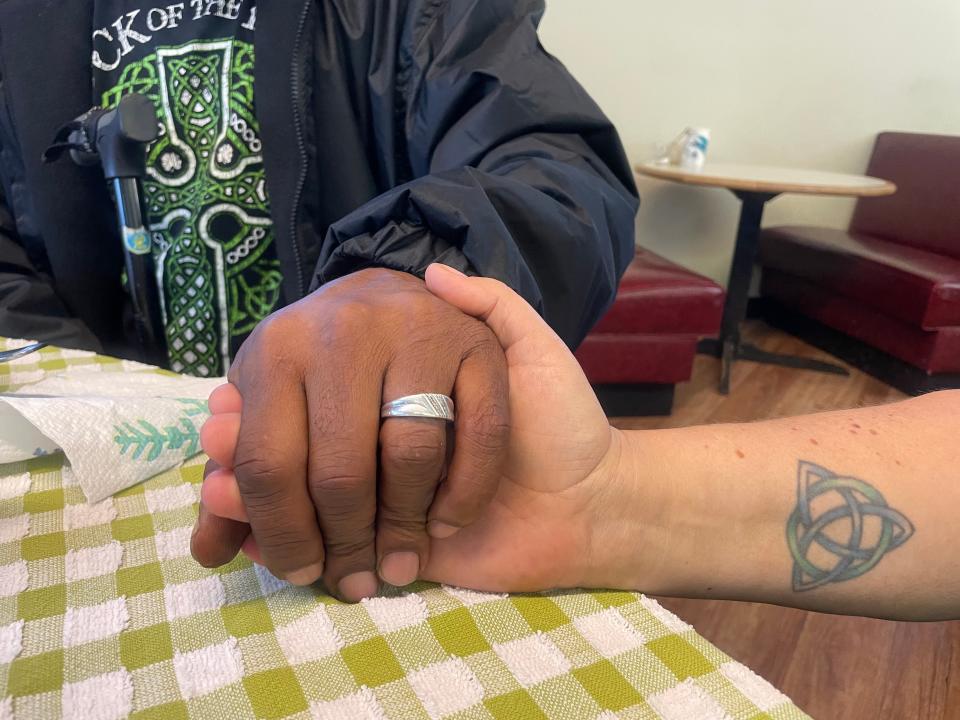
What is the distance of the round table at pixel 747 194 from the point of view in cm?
198

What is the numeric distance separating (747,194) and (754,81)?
2.05 ft

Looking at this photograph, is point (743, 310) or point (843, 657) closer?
point (843, 657)

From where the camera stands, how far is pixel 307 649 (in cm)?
33

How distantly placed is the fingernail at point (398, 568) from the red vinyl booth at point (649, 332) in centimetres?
149

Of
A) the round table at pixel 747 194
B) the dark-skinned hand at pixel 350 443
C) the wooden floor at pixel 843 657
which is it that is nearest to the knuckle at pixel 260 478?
the dark-skinned hand at pixel 350 443

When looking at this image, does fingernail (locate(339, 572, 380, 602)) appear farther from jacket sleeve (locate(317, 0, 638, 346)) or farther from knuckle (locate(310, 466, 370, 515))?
jacket sleeve (locate(317, 0, 638, 346))

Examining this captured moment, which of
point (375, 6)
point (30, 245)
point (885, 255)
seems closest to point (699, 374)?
point (885, 255)

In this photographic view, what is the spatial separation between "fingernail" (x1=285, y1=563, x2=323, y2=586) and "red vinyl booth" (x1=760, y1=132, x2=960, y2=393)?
7.33 ft

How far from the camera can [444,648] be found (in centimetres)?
33

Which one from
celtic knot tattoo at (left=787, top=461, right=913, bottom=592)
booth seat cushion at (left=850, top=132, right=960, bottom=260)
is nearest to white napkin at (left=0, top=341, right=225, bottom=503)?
celtic knot tattoo at (left=787, top=461, right=913, bottom=592)

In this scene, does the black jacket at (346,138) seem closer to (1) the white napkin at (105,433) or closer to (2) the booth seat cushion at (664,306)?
(1) the white napkin at (105,433)

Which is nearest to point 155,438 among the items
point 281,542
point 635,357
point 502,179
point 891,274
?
point 281,542

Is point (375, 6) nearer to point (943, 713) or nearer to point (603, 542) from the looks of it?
point (603, 542)

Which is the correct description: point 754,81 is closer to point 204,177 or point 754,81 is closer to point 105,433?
point 204,177
